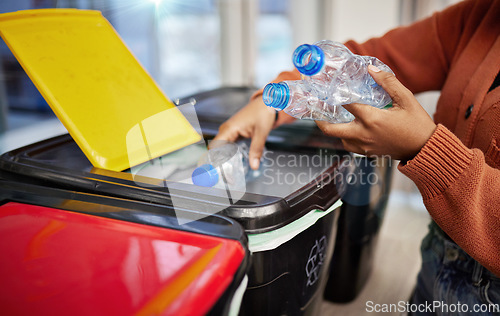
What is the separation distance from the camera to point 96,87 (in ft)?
3.11

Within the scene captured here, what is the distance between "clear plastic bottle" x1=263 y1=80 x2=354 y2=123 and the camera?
2.28 feet

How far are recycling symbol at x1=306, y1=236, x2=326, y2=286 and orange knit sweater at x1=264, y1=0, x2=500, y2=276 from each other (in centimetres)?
25

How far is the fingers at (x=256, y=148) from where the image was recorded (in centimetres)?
100

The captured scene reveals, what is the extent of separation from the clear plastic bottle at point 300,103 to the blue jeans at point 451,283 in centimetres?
46

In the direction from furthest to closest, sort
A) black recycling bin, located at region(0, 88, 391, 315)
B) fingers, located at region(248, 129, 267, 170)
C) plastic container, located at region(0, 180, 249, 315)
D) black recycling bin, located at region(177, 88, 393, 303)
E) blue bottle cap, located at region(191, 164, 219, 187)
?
1. black recycling bin, located at region(177, 88, 393, 303)
2. fingers, located at region(248, 129, 267, 170)
3. blue bottle cap, located at region(191, 164, 219, 187)
4. black recycling bin, located at region(0, 88, 391, 315)
5. plastic container, located at region(0, 180, 249, 315)

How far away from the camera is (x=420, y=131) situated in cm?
69

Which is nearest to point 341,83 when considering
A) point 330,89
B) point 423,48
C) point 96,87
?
point 330,89

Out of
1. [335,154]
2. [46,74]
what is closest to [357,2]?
[335,154]

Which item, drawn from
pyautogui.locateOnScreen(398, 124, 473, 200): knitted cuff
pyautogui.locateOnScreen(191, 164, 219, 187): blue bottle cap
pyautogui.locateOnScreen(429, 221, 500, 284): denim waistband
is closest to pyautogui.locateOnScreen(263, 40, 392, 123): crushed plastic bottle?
pyautogui.locateOnScreen(398, 124, 473, 200): knitted cuff

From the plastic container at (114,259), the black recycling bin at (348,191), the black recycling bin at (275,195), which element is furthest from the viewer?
the black recycling bin at (348,191)

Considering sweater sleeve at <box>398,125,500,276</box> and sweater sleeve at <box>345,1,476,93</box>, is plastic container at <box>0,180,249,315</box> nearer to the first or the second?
sweater sleeve at <box>398,125,500,276</box>

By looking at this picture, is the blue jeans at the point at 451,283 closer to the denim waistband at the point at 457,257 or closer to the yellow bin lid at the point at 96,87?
the denim waistband at the point at 457,257

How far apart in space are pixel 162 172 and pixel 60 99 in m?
0.27

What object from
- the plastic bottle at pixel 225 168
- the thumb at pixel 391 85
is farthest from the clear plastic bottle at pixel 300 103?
the plastic bottle at pixel 225 168
